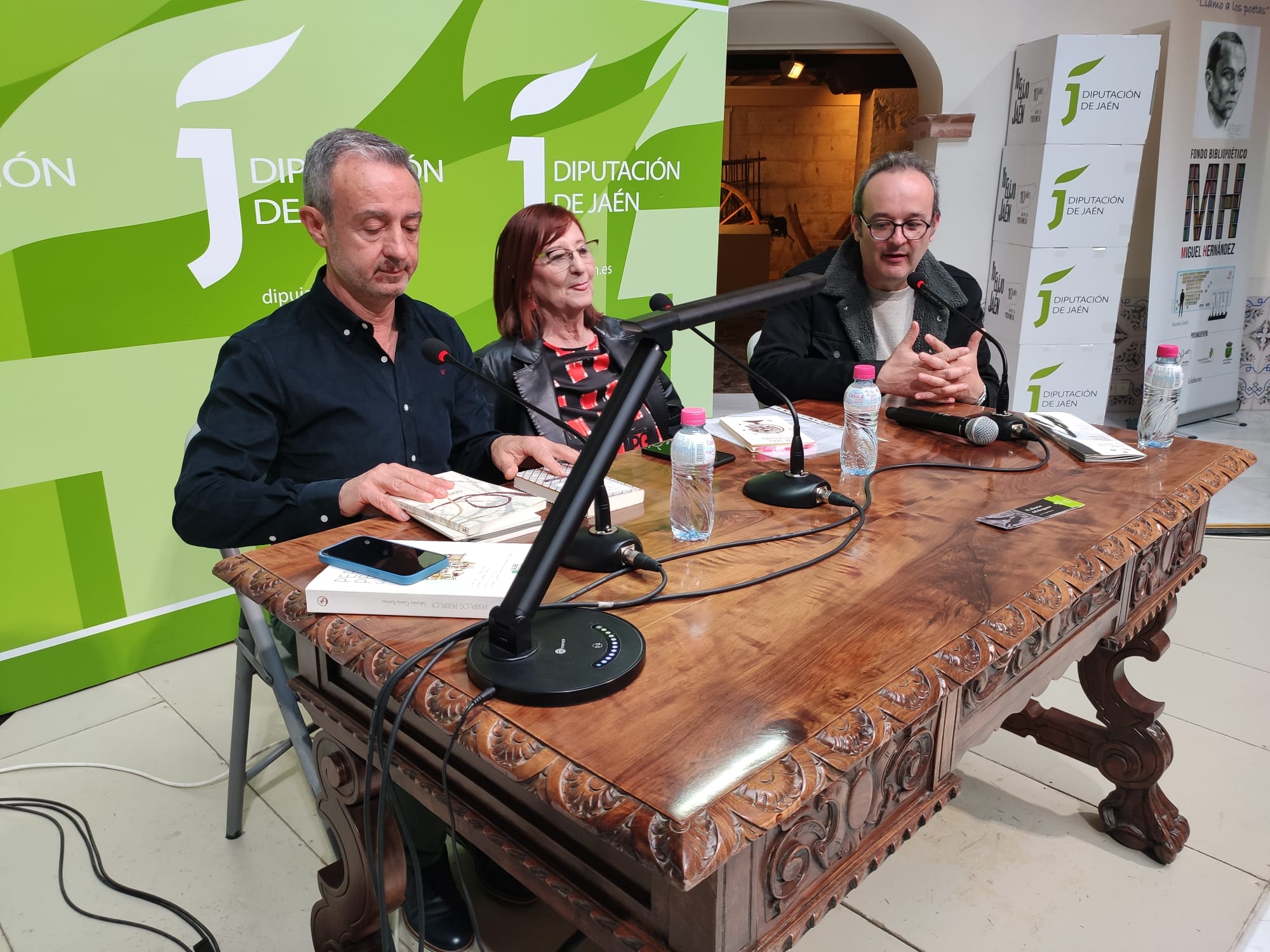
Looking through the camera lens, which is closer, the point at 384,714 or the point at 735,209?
the point at 384,714

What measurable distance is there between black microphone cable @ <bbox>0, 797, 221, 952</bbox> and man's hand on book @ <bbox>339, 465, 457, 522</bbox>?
92cm

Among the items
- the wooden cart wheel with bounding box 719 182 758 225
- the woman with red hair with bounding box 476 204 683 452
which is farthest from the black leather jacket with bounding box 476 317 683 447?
the wooden cart wheel with bounding box 719 182 758 225

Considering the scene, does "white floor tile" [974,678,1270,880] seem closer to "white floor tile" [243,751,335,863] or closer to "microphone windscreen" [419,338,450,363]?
"white floor tile" [243,751,335,863]

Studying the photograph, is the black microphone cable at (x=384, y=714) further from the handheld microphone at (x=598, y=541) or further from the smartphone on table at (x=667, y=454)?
the smartphone on table at (x=667, y=454)

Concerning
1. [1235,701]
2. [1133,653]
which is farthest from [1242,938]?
[1235,701]

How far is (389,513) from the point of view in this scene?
5.09 ft

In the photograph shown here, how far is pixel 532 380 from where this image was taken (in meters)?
2.40

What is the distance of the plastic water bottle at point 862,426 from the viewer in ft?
5.84

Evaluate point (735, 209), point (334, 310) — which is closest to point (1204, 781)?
point (334, 310)

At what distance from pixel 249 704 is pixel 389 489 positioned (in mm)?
772

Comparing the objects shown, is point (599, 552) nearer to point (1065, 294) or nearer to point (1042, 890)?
point (1042, 890)

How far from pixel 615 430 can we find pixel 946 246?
16.9ft

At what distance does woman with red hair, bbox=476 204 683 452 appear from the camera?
2377 millimetres

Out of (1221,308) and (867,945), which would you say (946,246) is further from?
(867,945)
